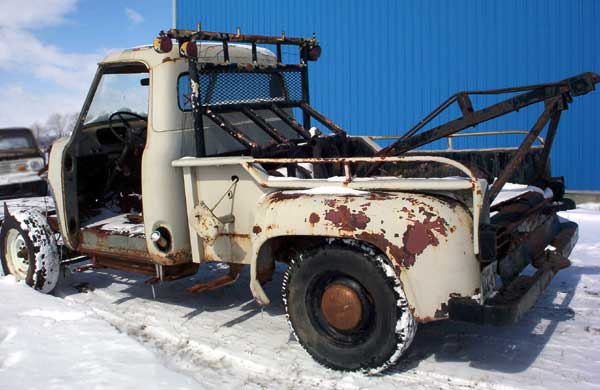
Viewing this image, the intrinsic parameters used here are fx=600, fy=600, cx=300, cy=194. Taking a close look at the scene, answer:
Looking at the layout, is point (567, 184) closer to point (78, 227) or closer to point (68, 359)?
point (78, 227)

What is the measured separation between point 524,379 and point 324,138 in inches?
98.0

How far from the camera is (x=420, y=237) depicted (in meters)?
3.39

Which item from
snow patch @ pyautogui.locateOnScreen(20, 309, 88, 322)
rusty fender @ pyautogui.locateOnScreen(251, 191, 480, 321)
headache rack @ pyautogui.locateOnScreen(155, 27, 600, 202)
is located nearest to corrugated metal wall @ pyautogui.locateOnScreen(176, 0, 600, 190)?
headache rack @ pyautogui.locateOnScreen(155, 27, 600, 202)

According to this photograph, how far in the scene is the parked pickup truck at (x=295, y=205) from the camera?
3439 millimetres

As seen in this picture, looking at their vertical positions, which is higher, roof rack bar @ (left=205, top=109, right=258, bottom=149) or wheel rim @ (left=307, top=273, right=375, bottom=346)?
roof rack bar @ (left=205, top=109, right=258, bottom=149)

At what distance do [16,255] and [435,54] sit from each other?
8519mm

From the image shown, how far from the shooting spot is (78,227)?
5.53m

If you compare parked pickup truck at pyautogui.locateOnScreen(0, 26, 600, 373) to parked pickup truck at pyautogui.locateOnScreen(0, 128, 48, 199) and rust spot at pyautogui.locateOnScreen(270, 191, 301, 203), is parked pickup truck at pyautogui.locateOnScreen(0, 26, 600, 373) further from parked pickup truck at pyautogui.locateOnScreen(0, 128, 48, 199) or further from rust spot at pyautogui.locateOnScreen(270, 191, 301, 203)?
parked pickup truck at pyautogui.locateOnScreen(0, 128, 48, 199)

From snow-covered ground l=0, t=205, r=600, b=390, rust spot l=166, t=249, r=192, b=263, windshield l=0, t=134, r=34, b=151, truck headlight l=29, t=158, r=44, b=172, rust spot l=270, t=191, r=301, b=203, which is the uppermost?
windshield l=0, t=134, r=34, b=151

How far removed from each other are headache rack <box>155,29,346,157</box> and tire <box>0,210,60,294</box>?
6.75 ft

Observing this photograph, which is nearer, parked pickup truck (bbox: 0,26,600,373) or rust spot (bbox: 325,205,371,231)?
parked pickup truck (bbox: 0,26,600,373)

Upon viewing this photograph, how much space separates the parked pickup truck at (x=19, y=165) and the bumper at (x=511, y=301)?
1054 centimetres

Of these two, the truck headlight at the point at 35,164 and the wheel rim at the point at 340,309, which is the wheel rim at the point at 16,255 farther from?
the truck headlight at the point at 35,164

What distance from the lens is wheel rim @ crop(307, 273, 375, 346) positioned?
368 centimetres
